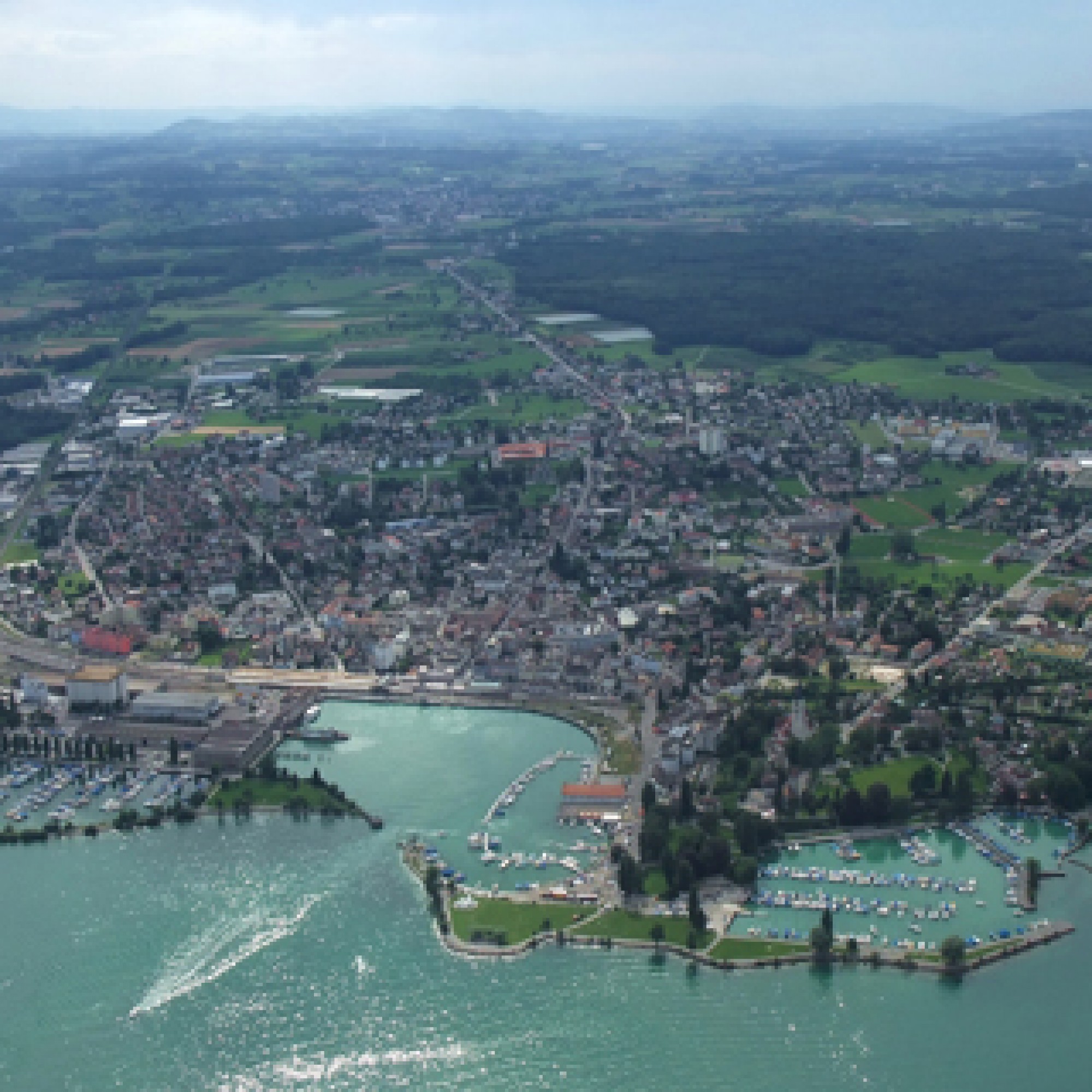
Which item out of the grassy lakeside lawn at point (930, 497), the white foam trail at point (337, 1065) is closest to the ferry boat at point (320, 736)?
the white foam trail at point (337, 1065)

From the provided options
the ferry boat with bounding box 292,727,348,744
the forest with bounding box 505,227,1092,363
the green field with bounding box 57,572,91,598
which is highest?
the forest with bounding box 505,227,1092,363

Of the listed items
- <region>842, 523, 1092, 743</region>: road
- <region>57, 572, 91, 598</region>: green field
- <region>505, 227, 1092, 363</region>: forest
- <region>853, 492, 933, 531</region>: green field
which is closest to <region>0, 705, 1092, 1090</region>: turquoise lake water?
<region>842, 523, 1092, 743</region>: road

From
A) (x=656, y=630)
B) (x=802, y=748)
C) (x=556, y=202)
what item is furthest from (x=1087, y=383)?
(x=556, y=202)

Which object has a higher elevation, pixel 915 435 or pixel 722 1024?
pixel 915 435

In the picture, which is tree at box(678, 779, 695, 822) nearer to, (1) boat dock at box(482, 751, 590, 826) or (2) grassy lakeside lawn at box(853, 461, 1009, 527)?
(1) boat dock at box(482, 751, 590, 826)

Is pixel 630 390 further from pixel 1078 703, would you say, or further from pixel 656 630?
pixel 1078 703

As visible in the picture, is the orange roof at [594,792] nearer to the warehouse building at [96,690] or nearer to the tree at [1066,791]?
the tree at [1066,791]

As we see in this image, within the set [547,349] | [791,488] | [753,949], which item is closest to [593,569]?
[791,488]
